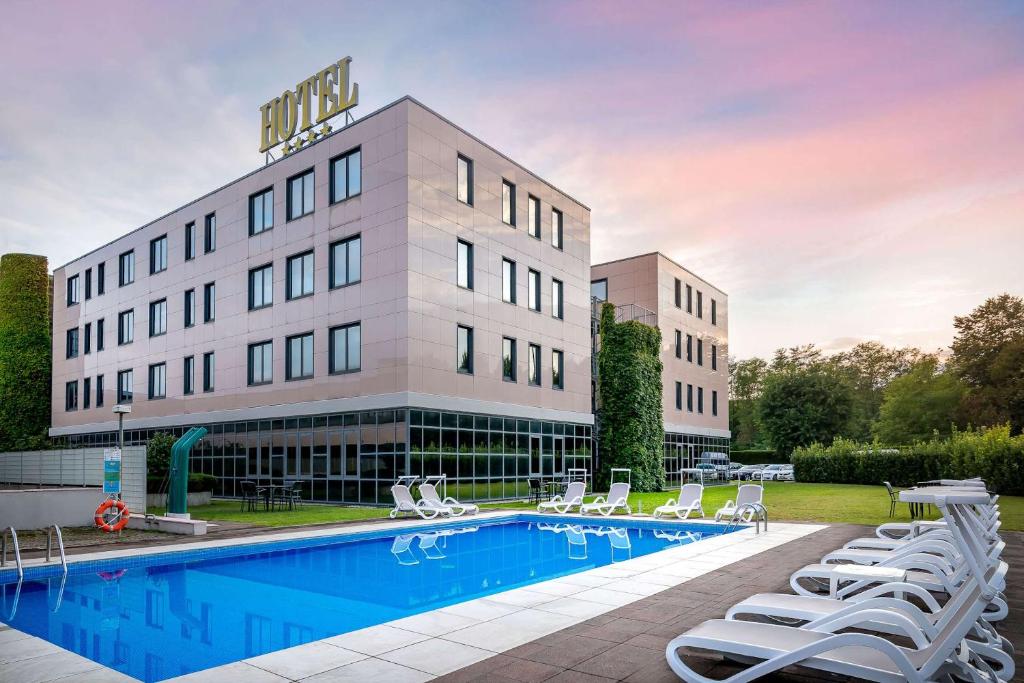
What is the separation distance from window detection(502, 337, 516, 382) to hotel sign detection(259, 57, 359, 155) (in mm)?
9878

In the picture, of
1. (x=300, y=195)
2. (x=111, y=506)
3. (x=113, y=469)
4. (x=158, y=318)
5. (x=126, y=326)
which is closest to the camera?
(x=111, y=506)

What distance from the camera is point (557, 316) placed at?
2875 cm

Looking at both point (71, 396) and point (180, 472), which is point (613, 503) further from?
point (71, 396)

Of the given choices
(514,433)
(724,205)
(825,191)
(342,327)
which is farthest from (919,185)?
(342,327)

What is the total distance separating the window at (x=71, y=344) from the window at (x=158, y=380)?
380 inches

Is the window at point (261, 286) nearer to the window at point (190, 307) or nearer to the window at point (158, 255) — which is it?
the window at point (190, 307)

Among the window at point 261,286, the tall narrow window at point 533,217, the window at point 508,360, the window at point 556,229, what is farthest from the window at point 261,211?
the window at point 556,229

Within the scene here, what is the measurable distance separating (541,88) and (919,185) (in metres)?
11.4

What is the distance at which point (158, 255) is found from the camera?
31.9 metres

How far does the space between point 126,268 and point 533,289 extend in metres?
20.3

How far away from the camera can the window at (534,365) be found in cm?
2681

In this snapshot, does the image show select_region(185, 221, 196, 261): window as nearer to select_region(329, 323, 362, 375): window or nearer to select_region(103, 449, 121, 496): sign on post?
select_region(329, 323, 362, 375): window

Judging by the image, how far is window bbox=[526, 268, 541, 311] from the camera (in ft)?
88.6

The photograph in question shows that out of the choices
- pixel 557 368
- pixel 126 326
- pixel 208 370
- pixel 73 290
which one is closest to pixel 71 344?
pixel 73 290
